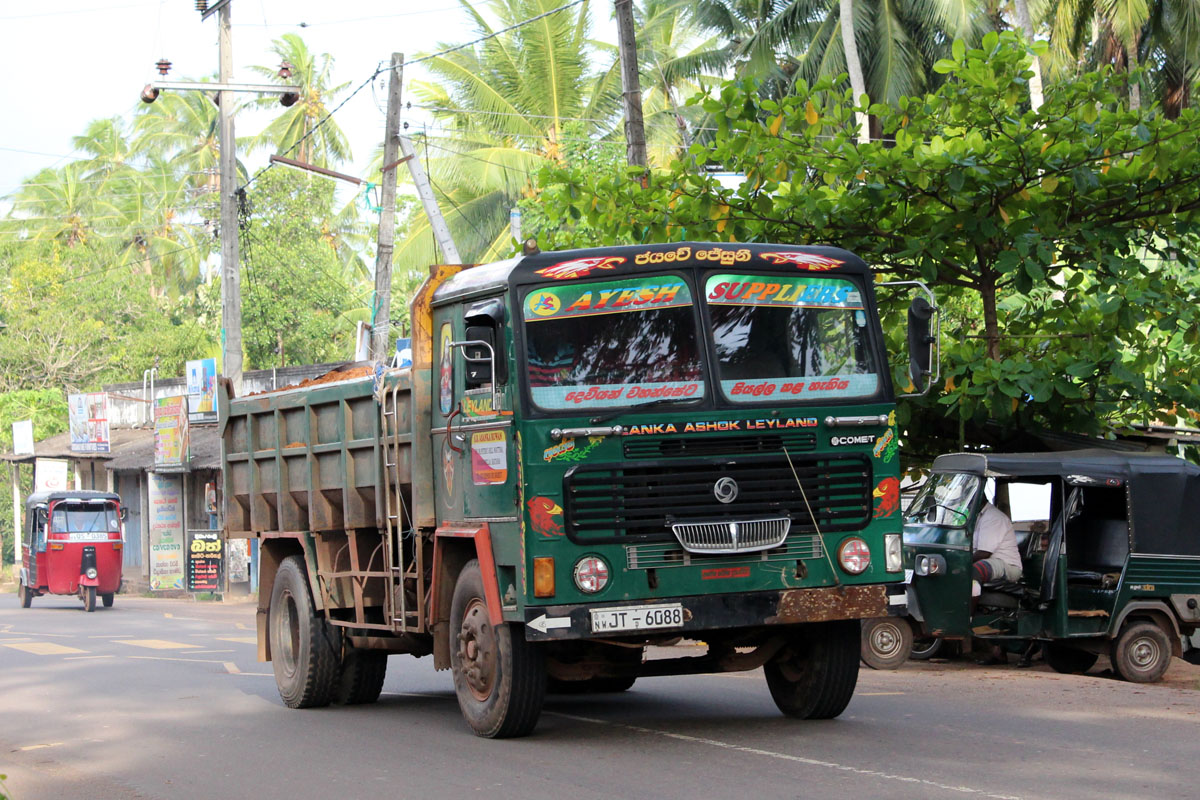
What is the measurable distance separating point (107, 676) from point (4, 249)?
39147 mm

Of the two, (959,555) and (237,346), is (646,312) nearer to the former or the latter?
(959,555)

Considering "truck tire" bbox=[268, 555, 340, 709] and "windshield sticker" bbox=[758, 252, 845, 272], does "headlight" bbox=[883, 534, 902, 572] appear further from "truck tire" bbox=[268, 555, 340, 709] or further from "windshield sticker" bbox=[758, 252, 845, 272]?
"truck tire" bbox=[268, 555, 340, 709]

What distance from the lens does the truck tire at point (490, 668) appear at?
27.6 feet

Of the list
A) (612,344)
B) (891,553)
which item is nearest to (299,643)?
(612,344)

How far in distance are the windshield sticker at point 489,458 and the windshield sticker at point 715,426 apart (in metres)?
0.75

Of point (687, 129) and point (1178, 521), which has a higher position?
point (687, 129)

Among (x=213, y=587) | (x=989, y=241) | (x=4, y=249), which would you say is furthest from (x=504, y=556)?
(x=4, y=249)

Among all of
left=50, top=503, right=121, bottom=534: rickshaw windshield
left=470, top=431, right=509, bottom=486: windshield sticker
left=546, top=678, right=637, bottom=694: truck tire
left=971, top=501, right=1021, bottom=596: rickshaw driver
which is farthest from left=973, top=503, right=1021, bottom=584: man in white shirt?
left=50, top=503, right=121, bottom=534: rickshaw windshield

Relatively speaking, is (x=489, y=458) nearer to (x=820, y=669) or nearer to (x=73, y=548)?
(x=820, y=669)

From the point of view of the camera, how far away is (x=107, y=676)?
48.8 ft

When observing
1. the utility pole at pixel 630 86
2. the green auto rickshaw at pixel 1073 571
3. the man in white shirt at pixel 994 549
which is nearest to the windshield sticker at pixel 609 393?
the green auto rickshaw at pixel 1073 571

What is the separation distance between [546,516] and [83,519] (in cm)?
2381

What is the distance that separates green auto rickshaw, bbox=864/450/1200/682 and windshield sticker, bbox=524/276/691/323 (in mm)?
5569

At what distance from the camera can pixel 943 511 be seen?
1337cm
